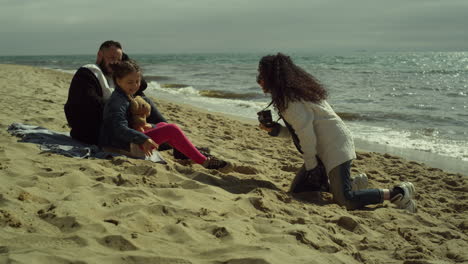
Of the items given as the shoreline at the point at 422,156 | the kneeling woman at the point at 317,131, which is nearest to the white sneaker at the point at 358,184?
the kneeling woman at the point at 317,131

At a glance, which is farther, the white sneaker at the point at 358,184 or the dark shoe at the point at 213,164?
the dark shoe at the point at 213,164

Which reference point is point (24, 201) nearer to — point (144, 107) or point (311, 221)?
point (144, 107)

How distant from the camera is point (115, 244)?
2.57 m

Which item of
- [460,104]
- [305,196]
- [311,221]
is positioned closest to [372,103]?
[460,104]

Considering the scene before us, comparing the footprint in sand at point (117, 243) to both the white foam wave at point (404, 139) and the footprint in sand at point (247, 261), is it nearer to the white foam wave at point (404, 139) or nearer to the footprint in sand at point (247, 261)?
the footprint in sand at point (247, 261)

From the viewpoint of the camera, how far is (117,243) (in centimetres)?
258

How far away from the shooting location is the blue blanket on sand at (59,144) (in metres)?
4.41

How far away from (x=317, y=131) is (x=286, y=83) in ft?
1.80

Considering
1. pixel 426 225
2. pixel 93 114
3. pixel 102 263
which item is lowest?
pixel 426 225

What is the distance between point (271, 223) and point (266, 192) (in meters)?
0.83

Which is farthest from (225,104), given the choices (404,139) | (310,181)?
(310,181)

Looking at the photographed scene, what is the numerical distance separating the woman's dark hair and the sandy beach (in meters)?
0.90

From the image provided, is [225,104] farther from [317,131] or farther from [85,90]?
[317,131]

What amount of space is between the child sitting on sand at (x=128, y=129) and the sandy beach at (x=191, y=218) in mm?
173
